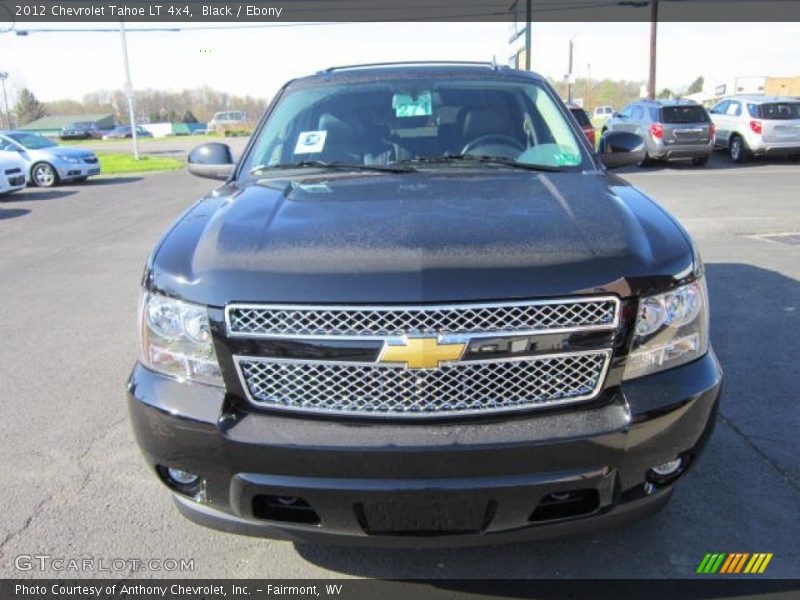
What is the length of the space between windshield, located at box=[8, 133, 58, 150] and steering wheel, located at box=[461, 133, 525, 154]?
62.8ft

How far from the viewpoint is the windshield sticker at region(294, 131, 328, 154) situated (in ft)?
11.6

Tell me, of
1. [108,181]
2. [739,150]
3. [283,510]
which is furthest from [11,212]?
[739,150]

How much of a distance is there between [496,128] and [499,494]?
2.21 meters

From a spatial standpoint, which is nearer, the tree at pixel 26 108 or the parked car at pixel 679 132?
the parked car at pixel 679 132

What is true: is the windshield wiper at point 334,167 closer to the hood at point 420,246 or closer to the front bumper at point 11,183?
the hood at point 420,246

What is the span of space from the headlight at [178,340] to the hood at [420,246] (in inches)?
2.6

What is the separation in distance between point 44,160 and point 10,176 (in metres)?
3.20

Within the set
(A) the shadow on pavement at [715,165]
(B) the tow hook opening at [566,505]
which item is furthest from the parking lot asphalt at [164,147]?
(B) the tow hook opening at [566,505]

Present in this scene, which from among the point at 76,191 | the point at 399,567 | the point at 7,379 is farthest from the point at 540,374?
the point at 76,191

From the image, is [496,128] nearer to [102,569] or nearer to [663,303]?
[663,303]

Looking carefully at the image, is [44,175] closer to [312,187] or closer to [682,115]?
[682,115]

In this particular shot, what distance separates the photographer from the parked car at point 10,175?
50.5ft

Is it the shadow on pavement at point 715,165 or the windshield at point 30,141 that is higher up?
the windshield at point 30,141

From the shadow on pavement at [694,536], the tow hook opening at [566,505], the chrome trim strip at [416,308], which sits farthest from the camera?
the shadow on pavement at [694,536]
